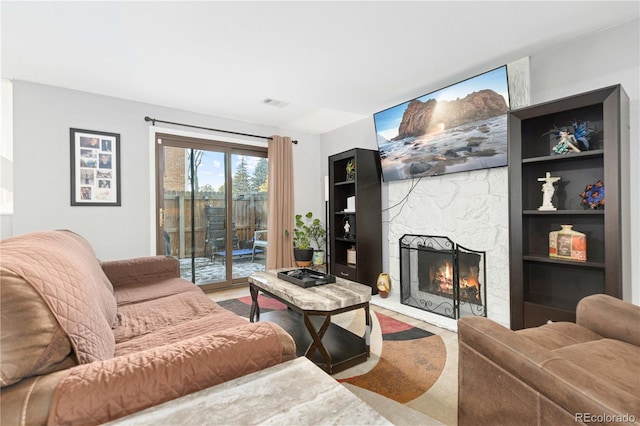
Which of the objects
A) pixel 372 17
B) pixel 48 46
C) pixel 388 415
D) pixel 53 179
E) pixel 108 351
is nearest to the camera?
pixel 108 351

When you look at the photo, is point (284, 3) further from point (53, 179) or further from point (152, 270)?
point (53, 179)

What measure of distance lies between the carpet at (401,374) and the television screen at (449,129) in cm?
159

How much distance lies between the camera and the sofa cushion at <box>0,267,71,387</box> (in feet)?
2.49

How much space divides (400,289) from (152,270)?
2543 millimetres

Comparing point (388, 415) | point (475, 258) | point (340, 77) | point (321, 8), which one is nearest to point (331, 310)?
point (388, 415)

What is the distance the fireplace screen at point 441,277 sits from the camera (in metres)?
2.86

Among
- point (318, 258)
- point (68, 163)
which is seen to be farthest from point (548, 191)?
point (68, 163)

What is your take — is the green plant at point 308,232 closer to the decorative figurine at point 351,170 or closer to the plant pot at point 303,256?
the plant pot at point 303,256

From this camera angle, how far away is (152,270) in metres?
2.71

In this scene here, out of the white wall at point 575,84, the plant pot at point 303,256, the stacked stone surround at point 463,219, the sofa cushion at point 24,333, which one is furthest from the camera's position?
the plant pot at point 303,256

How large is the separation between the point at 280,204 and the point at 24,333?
3.70m

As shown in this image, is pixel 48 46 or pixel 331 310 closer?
pixel 331 310

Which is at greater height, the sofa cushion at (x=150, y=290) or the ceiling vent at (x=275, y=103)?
the ceiling vent at (x=275, y=103)

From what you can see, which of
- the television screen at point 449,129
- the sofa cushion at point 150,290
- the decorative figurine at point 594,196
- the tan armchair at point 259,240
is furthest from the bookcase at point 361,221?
the decorative figurine at point 594,196
